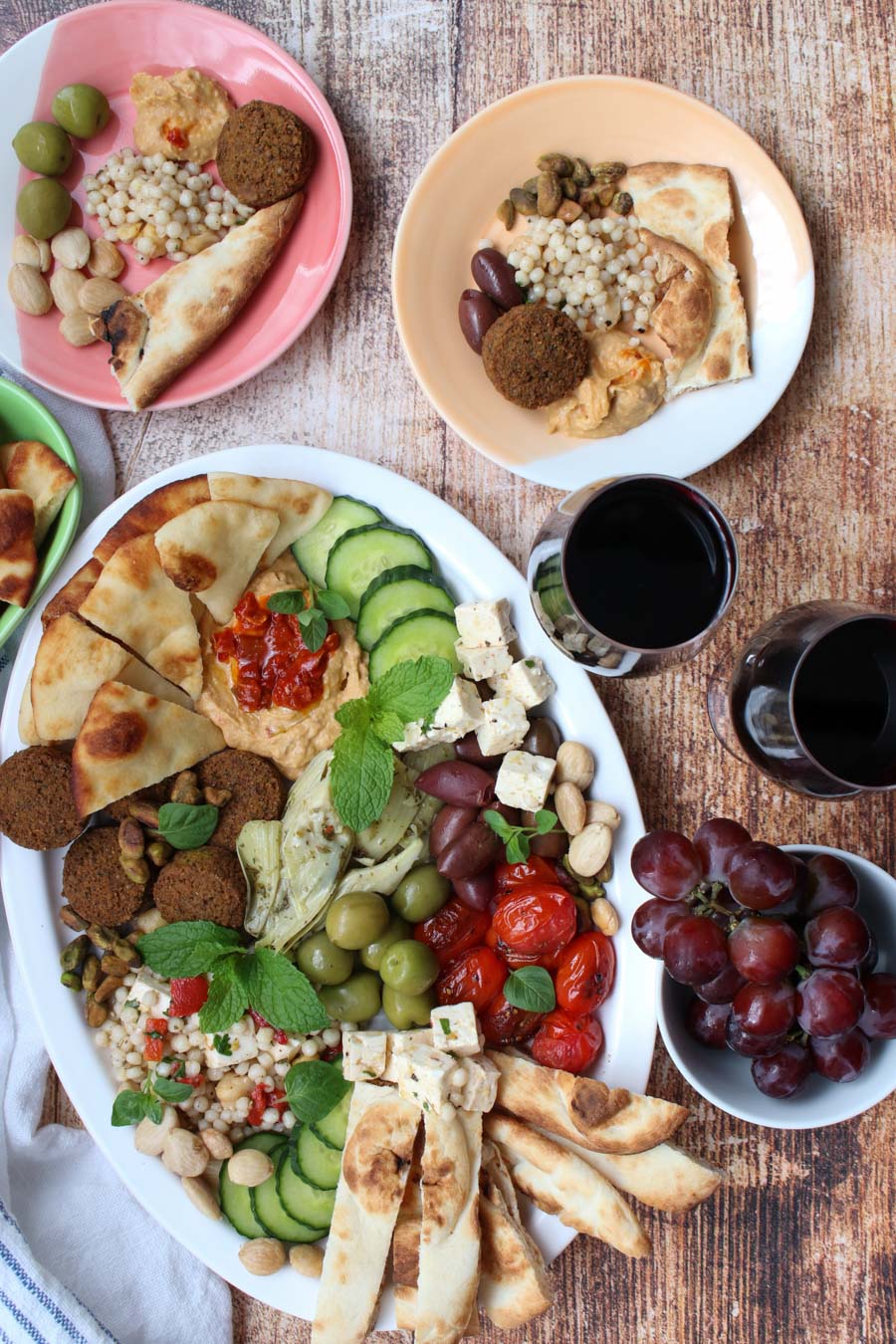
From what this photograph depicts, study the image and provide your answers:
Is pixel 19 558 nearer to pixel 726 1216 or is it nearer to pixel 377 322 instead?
pixel 377 322

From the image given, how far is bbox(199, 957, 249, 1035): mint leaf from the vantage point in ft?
5.98

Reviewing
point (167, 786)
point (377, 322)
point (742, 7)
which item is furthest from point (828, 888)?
point (742, 7)

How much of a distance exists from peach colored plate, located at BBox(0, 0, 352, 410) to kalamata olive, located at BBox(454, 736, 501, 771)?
823 mm

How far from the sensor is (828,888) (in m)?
1.60

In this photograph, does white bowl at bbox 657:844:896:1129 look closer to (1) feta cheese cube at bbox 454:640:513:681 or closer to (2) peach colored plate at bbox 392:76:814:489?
(1) feta cheese cube at bbox 454:640:513:681

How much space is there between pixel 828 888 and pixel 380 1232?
0.96m

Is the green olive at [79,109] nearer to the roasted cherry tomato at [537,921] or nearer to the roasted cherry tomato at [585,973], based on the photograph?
the roasted cherry tomato at [537,921]

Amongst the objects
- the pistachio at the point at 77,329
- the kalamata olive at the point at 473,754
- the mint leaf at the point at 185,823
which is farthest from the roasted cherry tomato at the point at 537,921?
the pistachio at the point at 77,329

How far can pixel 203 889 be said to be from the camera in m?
1.87

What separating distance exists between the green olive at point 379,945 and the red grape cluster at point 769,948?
453 millimetres

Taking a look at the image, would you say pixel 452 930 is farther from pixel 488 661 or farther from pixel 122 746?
pixel 122 746

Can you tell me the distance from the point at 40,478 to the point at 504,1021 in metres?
1.36

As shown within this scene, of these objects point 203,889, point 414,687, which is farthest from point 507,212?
point 203,889

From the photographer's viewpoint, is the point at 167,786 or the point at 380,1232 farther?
the point at 167,786
